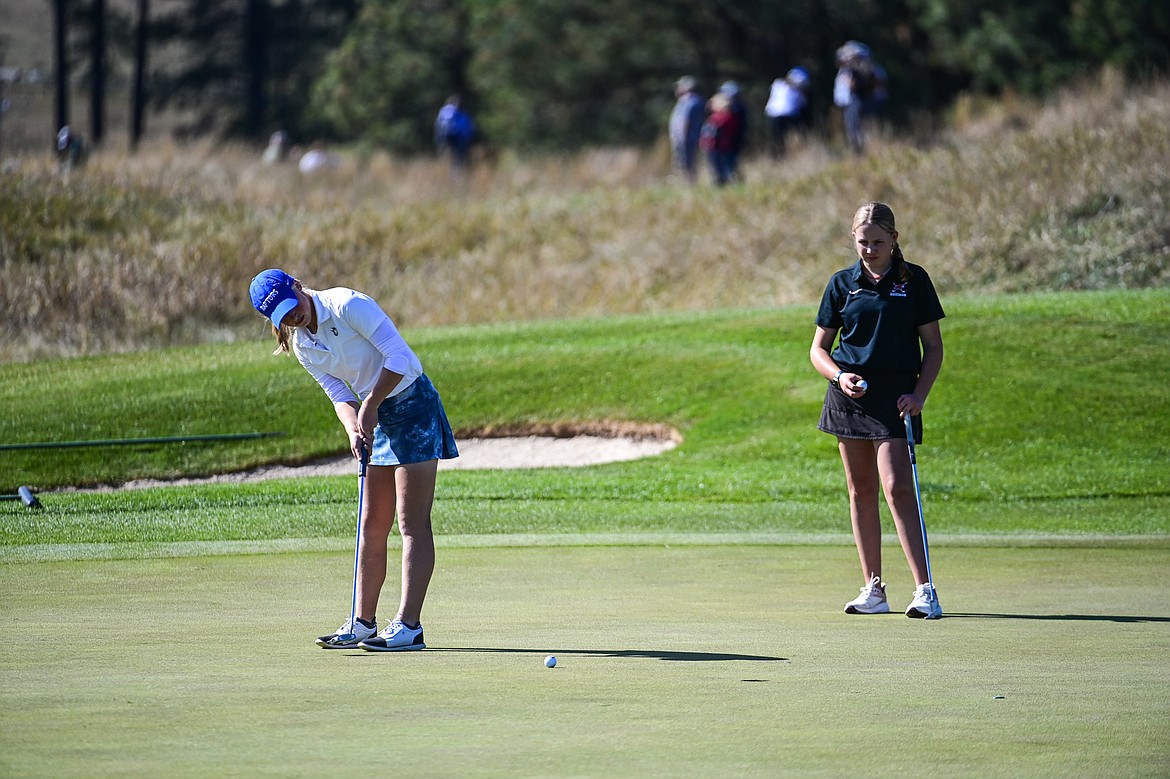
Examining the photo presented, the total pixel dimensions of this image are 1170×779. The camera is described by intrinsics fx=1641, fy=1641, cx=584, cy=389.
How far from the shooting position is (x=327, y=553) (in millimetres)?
9875

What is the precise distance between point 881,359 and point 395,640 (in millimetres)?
2723

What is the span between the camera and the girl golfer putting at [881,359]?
7.65 metres

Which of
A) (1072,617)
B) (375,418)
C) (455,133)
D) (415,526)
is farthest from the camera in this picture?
(455,133)

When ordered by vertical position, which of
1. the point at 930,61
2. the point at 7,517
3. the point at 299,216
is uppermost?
the point at 930,61

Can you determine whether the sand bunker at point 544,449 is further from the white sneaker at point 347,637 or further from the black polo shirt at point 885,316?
the white sneaker at point 347,637

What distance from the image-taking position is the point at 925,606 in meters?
7.40

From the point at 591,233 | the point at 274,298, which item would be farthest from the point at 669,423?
the point at 591,233

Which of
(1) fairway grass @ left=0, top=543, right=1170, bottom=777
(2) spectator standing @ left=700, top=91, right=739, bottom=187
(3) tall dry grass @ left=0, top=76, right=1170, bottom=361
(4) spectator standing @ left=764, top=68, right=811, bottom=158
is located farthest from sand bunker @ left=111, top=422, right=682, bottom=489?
(4) spectator standing @ left=764, top=68, right=811, bottom=158

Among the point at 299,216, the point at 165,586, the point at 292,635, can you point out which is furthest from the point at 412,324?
the point at 292,635

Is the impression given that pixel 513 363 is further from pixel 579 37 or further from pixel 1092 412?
pixel 579 37

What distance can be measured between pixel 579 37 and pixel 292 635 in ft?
139

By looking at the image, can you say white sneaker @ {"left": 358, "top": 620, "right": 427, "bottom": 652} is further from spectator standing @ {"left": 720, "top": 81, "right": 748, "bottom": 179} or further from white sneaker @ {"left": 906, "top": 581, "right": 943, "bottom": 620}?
spectator standing @ {"left": 720, "top": 81, "right": 748, "bottom": 179}

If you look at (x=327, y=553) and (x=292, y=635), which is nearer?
(x=292, y=635)

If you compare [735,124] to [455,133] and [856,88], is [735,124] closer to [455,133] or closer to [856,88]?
[856,88]
